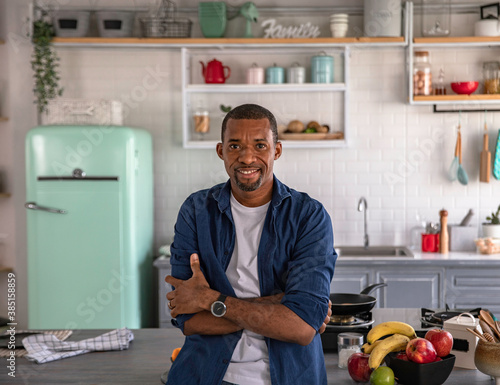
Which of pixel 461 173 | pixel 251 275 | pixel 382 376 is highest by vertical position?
pixel 461 173

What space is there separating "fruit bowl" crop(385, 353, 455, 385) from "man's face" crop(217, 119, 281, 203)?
29.7 inches

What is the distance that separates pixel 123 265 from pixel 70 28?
1973 millimetres

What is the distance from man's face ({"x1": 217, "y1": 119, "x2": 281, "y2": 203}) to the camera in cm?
213

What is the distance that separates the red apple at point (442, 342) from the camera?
2.13 meters

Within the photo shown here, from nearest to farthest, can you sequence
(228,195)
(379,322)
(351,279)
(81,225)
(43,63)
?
(228,195), (379,322), (81,225), (351,279), (43,63)

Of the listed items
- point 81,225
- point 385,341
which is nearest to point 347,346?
point 385,341

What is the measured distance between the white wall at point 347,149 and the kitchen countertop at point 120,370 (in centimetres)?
299

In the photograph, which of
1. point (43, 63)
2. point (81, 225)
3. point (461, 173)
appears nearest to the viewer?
point (81, 225)

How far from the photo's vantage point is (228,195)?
7.35 feet

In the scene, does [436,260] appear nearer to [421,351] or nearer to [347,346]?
[347,346]

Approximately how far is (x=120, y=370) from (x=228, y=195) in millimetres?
752

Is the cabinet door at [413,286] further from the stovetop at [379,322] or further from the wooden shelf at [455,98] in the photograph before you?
the stovetop at [379,322]

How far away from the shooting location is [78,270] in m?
4.78

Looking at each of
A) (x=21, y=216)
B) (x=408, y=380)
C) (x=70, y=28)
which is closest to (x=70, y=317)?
(x=21, y=216)
